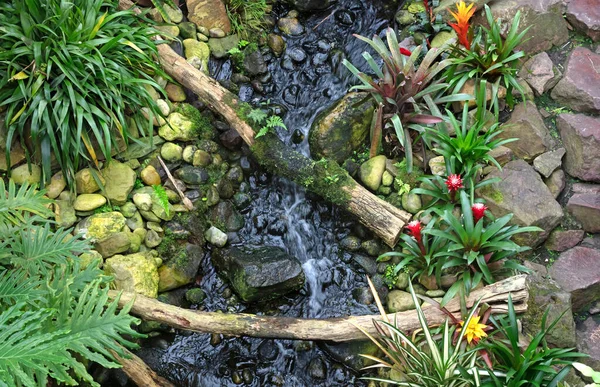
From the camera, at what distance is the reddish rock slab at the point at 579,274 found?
404 centimetres

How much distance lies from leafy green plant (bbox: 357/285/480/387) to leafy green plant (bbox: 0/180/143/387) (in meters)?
1.77

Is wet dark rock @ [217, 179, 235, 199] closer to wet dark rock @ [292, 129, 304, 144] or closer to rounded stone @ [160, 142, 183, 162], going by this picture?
rounded stone @ [160, 142, 183, 162]

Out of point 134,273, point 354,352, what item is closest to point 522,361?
point 354,352

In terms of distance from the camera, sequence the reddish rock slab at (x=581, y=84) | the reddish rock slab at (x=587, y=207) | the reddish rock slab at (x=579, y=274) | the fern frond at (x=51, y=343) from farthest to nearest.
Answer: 1. the reddish rock slab at (x=581, y=84)
2. the reddish rock slab at (x=587, y=207)
3. the reddish rock slab at (x=579, y=274)
4. the fern frond at (x=51, y=343)

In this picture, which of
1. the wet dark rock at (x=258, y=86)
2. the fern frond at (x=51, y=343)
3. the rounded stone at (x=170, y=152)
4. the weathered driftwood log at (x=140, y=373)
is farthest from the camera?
the wet dark rock at (x=258, y=86)

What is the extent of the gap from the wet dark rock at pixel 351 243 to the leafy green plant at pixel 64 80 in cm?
192

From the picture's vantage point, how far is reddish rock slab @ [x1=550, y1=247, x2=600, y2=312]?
404cm

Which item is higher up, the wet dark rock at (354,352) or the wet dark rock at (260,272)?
the wet dark rock at (260,272)

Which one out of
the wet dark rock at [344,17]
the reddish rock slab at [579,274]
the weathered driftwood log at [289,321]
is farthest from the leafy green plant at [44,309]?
the wet dark rock at [344,17]

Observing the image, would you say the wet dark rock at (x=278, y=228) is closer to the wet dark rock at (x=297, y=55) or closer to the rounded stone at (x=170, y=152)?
the rounded stone at (x=170, y=152)

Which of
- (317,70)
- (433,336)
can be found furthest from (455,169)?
(317,70)

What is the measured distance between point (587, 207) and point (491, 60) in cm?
142

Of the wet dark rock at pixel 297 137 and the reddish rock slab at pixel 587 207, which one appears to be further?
the wet dark rock at pixel 297 137

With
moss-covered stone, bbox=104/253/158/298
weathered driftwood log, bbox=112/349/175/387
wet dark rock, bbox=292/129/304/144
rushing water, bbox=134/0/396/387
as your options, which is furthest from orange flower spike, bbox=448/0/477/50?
weathered driftwood log, bbox=112/349/175/387
